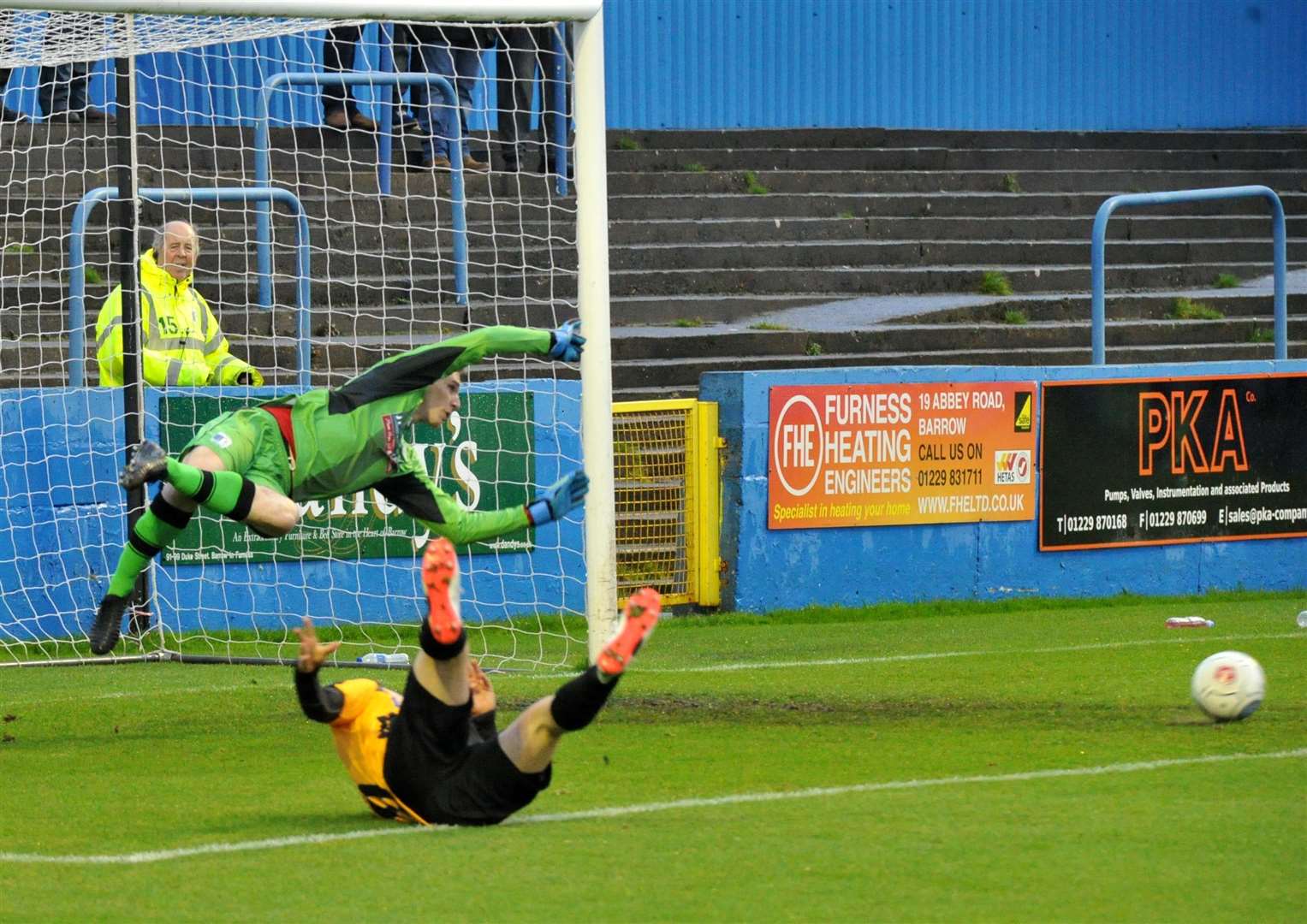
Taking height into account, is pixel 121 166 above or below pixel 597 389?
above

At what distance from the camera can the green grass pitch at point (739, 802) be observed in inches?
221

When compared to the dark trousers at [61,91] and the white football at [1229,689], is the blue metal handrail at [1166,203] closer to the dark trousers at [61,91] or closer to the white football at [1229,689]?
the white football at [1229,689]

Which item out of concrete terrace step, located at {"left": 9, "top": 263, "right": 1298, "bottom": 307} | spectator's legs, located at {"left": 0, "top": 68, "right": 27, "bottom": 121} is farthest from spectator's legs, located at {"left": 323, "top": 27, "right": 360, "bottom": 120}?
spectator's legs, located at {"left": 0, "top": 68, "right": 27, "bottom": 121}

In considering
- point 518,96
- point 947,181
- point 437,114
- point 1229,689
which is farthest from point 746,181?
point 1229,689

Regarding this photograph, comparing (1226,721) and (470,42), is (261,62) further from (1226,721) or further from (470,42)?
(1226,721)

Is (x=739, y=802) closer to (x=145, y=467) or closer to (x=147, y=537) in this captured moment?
(x=145, y=467)

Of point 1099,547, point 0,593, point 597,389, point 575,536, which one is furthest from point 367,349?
point 1099,547

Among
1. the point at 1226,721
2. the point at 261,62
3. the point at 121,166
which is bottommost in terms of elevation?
the point at 1226,721

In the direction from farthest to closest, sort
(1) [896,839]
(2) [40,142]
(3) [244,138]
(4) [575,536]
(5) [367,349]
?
1. (3) [244,138]
2. (2) [40,142]
3. (5) [367,349]
4. (4) [575,536]
5. (1) [896,839]

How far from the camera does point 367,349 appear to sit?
14180mm

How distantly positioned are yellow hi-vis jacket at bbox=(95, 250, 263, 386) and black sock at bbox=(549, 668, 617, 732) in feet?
20.1

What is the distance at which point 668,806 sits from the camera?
703 centimetres

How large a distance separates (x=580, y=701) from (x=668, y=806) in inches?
40.6

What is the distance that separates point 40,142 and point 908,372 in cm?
742
